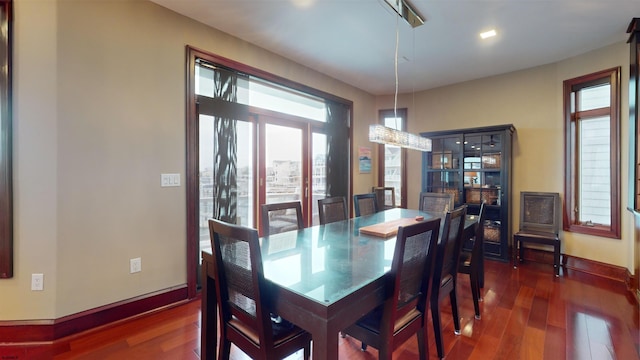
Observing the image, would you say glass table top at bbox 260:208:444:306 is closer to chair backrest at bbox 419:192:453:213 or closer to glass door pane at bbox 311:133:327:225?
chair backrest at bbox 419:192:453:213

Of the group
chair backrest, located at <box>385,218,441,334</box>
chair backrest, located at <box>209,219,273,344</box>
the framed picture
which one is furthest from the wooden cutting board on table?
the framed picture

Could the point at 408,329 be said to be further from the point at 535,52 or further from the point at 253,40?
the point at 535,52

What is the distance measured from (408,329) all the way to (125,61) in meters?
2.90

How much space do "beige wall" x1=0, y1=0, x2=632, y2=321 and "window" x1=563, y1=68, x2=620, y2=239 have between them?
32cm

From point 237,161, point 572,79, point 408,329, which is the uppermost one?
point 572,79

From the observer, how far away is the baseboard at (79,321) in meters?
2.03

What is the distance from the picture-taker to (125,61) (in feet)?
7.73

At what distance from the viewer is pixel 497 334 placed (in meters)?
2.16

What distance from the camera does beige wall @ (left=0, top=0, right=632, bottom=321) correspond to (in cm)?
204

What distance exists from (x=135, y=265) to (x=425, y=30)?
3.57m

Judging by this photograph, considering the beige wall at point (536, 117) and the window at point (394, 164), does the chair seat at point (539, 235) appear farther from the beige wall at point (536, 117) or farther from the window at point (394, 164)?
the window at point (394, 164)

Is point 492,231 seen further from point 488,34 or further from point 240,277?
point 240,277

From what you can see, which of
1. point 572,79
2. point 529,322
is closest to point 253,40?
point 529,322

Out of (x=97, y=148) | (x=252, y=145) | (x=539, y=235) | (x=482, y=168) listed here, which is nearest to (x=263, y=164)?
(x=252, y=145)
